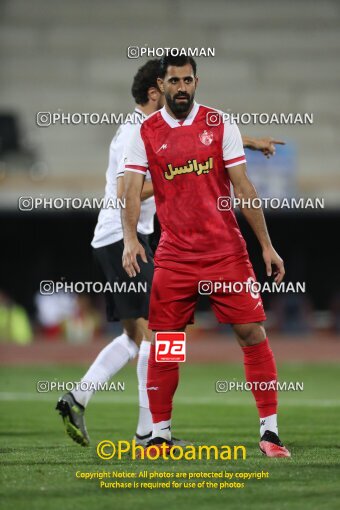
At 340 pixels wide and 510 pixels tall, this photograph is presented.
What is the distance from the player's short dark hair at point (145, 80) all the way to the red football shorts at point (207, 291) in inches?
54.0

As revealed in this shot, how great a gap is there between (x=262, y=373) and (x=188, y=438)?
4.16ft

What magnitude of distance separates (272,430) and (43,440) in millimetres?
1714

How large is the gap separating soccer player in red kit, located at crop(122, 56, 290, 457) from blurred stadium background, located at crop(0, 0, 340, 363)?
11.4 meters

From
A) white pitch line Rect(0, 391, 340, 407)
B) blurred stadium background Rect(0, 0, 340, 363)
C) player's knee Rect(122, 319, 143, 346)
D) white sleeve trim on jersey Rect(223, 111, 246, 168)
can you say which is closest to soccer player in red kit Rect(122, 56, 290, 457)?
white sleeve trim on jersey Rect(223, 111, 246, 168)

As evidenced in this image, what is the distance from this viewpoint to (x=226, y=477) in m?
4.19

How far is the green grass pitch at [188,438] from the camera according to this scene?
3764mm

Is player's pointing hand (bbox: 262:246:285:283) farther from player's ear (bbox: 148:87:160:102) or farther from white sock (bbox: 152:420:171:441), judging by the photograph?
player's ear (bbox: 148:87:160:102)

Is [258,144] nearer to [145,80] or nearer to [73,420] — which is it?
[145,80]

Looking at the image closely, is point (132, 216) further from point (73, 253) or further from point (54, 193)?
point (73, 253)

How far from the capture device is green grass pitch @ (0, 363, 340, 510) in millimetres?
3764

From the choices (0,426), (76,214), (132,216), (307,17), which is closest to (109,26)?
(307,17)

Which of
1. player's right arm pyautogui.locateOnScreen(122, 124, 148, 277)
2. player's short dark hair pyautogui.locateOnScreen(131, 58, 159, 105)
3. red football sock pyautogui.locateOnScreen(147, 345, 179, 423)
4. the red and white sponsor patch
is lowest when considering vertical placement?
red football sock pyautogui.locateOnScreen(147, 345, 179, 423)

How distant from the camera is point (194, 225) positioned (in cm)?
493

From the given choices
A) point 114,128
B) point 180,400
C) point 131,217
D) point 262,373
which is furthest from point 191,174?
point 114,128
